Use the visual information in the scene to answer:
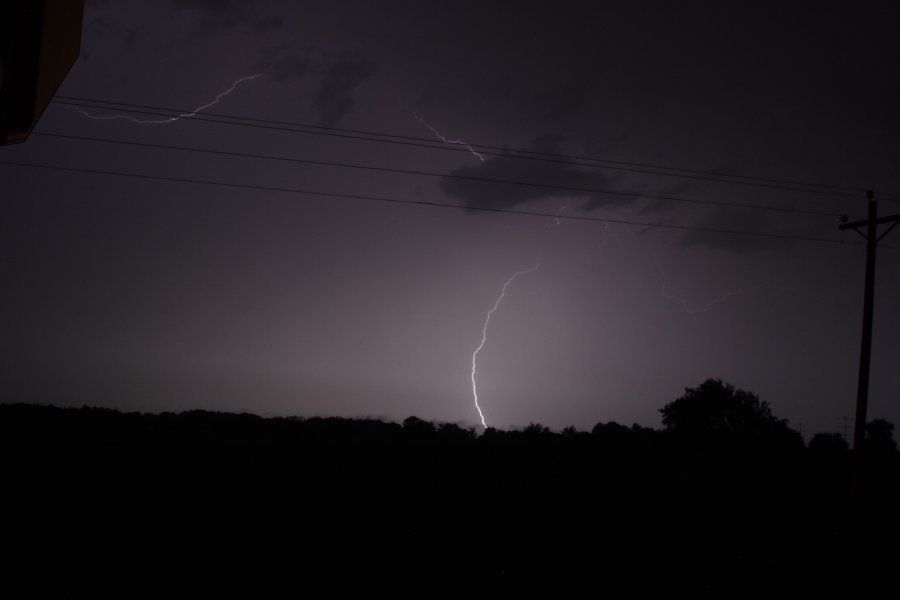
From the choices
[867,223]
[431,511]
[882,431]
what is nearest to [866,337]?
[867,223]

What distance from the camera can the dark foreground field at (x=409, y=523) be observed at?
33.0 feet

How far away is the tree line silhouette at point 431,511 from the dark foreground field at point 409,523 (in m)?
0.06

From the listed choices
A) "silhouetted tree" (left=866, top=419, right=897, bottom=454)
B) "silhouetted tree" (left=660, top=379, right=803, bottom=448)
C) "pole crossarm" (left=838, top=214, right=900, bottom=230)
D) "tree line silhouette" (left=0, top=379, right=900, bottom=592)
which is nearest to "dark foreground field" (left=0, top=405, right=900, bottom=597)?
"tree line silhouette" (left=0, top=379, right=900, bottom=592)

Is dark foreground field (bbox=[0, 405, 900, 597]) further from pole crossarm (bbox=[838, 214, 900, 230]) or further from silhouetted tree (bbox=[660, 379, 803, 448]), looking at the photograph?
silhouetted tree (bbox=[660, 379, 803, 448])

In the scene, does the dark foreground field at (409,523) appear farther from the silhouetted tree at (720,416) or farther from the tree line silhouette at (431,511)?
the silhouetted tree at (720,416)

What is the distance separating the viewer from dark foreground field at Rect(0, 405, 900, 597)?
33.0ft

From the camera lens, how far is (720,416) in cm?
4291

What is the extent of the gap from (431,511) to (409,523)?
1145mm

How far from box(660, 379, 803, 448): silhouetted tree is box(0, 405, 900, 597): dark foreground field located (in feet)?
51.5

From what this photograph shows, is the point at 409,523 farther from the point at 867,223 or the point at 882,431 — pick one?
the point at 882,431

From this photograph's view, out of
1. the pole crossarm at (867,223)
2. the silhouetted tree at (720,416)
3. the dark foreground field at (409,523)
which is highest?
the pole crossarm at (867,223)

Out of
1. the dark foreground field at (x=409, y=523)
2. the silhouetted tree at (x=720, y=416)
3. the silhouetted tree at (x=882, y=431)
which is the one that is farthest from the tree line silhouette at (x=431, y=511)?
the silhouetted tree at (x=882, y=431)

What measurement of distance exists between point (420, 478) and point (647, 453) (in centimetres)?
1526

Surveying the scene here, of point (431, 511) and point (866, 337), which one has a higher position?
point (866, 337)
